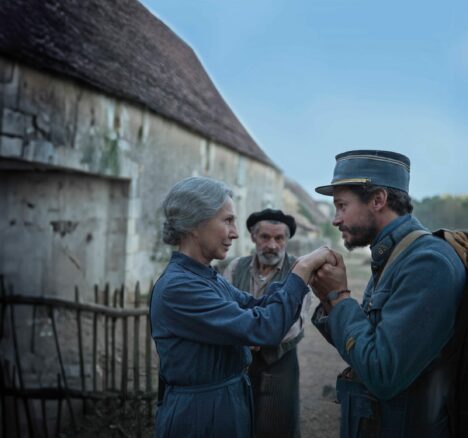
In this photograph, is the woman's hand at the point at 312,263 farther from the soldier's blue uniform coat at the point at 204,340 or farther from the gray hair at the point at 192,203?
the gray hair at the point at 192,203

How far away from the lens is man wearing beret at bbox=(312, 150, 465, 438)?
1.45 m

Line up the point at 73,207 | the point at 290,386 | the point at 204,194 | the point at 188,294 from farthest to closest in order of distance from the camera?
the point at 73,207, the point at 290,386, the point at 204,194, the point at 188,294

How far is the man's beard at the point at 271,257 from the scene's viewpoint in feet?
11.0

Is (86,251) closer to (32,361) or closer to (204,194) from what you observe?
(32,361)

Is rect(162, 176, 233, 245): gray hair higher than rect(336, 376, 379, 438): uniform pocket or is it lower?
higher

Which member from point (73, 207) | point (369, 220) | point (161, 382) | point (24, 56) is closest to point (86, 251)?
point (73, 207)

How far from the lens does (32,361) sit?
17.6 feet

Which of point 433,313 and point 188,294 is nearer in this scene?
point 433,313

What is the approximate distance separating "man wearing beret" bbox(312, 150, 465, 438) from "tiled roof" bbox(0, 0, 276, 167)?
174 inches

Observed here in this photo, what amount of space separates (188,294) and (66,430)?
3.16 meters

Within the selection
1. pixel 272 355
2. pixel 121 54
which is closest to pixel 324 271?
pixel 272 355

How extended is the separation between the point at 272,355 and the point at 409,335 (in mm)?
1654

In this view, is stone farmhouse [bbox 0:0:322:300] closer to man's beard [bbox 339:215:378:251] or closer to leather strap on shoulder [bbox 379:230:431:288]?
man's beard [bbox 339:215:378:251]

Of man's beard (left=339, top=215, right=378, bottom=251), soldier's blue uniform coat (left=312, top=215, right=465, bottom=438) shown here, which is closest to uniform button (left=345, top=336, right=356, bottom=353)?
soldier's blue uniform coat (left=312, top=215, right=465, bottom=438)
